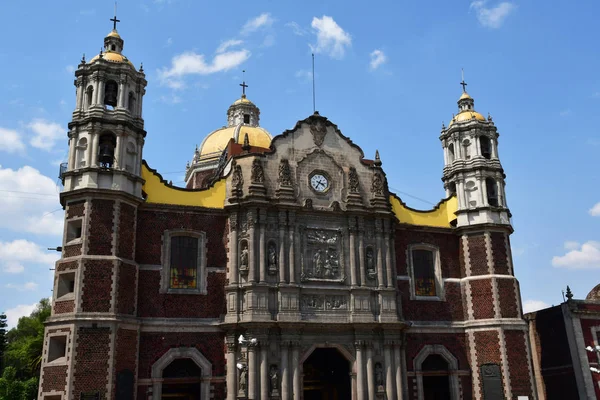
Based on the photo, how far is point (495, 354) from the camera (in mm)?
31781

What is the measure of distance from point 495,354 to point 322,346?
965 centimetres

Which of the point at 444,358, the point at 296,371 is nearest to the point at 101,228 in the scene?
the point at 296,371

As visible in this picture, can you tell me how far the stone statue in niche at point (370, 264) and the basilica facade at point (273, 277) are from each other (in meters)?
0.09

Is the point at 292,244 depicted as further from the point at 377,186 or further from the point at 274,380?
the point at 274,380

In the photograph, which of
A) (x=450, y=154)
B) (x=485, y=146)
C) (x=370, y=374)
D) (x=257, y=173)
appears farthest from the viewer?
(x=450, y=154)

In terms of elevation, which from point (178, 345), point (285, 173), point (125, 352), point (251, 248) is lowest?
point (125, 352)

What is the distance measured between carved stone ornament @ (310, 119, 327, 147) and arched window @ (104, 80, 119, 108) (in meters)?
10.3

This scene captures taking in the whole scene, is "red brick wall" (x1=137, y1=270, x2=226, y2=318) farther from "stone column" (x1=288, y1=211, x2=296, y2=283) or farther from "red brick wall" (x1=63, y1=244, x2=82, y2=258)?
"stone column" (x1=288, y1=211, x2=296, y2=283)

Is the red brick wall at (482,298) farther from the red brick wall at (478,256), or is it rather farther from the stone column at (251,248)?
the stone column at (251,248)

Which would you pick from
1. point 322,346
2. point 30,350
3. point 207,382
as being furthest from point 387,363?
point 30,350

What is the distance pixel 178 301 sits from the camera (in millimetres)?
28219

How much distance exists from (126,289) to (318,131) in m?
13.2

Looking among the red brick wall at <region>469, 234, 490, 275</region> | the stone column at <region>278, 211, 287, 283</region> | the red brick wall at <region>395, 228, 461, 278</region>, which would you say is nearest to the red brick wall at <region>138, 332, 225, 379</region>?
the stone column at <region>278, 211, 287, 283</region>

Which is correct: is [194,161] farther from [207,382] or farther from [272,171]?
[207,382]
